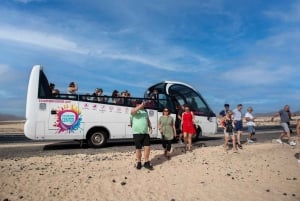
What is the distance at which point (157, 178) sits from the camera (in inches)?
356

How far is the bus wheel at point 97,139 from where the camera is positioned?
1566 centimetres

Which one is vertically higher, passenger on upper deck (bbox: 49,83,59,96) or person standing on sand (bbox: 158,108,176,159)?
passenger on upper deck (bbox: 49,83,59,96)

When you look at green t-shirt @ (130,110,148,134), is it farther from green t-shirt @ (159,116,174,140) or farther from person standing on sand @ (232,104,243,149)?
person standing on sand @ (232,104,243,149)

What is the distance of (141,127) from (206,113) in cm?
962

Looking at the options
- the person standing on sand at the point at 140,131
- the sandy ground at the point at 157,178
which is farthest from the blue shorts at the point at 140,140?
the sandy ground at the point at 157,178

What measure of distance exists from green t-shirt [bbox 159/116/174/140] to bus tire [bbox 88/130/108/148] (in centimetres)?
481

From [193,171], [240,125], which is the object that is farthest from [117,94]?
[193,171]

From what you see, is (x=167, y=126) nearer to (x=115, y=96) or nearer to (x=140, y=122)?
(x=140, y=122)

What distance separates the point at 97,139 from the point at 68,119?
1791 millimetres

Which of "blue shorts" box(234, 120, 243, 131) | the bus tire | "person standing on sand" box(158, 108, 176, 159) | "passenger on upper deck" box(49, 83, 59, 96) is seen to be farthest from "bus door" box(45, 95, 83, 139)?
"blue shorts" box(234, 120, 243, 131)

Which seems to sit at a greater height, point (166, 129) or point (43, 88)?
point (43, 88)

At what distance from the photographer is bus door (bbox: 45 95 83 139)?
570 inches

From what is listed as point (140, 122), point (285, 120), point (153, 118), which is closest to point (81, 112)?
point (153, 118)

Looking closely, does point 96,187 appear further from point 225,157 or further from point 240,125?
point 240,125
